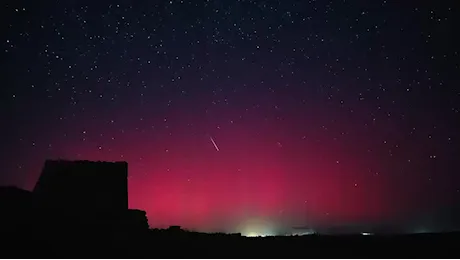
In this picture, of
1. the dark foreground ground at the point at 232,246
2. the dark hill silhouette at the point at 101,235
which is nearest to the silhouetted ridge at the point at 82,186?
the dark hill silhouette at the point at 101,235

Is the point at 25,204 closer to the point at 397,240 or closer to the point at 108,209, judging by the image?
the point at 108,209

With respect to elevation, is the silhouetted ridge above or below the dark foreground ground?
above

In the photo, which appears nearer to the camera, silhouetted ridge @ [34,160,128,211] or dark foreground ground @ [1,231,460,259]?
dark foreground ground @ [1,231,460,259]

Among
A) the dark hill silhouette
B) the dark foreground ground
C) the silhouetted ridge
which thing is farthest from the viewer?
the silhouetted ridge

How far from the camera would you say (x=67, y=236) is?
35.5ft

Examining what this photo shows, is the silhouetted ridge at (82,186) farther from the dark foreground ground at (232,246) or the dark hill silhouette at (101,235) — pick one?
the dark foreground ground at (232,246)

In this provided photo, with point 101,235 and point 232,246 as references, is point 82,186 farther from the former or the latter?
point 232,246

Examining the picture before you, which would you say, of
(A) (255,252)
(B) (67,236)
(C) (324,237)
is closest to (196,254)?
(A) (255,252)

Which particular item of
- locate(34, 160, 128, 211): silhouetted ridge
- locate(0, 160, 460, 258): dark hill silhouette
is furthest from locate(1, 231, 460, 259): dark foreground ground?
locate(34, 160, 128, 211): silhouetted ridge

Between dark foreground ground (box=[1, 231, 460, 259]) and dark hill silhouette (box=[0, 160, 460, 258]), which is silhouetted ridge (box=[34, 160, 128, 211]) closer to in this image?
dark hill silhouette (box=[0, 160, 460, 258])

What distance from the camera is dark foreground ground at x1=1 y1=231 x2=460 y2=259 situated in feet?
32.4

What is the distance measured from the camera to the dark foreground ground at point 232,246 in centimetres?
988

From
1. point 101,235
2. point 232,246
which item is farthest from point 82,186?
point 232,246

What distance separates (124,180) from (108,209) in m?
1.39
